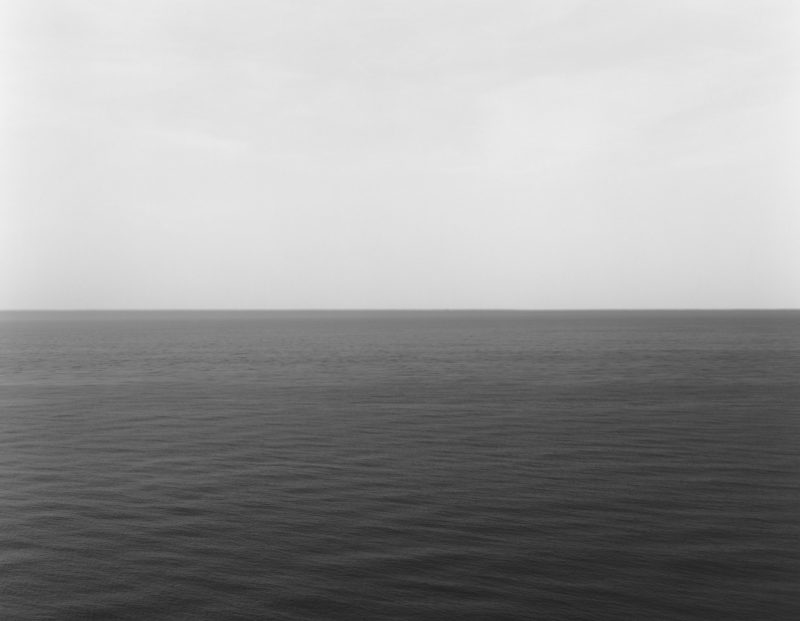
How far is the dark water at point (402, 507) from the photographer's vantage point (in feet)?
81.1

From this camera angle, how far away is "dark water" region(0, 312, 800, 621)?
24.7m

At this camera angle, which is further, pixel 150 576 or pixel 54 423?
pixel 54 423

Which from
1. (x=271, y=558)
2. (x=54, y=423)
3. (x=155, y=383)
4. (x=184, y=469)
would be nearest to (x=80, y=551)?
(x=271, y=558)

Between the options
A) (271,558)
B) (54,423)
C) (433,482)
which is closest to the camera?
(271,558)

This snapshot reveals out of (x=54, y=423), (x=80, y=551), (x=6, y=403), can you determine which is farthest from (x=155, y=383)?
(x=80, y=551)

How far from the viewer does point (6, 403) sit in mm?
77562

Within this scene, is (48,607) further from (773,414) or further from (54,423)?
(773,414)

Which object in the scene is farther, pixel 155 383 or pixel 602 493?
pixel 155 383

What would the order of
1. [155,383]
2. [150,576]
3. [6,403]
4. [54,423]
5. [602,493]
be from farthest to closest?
1. [155,383]
2. [6,403]
3. [54,423]
4. [602,493]
5. [150,576]

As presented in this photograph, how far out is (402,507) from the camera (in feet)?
117

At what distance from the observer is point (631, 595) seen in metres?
24.8

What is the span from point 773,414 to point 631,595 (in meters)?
49.6

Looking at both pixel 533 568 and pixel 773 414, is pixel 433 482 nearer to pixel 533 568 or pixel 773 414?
pixel 533 568

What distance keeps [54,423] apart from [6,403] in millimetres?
18163
